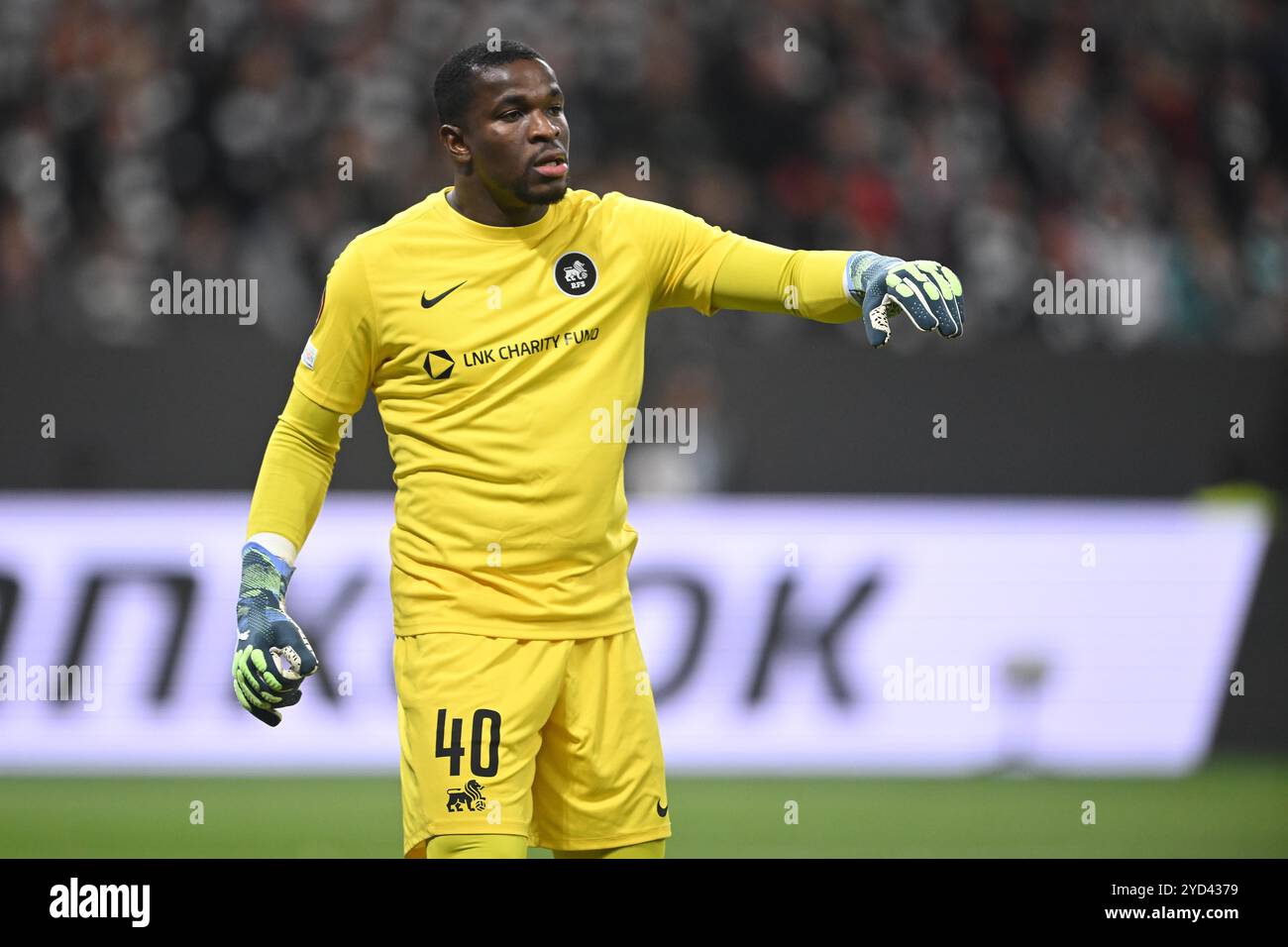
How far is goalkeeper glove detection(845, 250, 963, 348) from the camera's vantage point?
12.1 feet

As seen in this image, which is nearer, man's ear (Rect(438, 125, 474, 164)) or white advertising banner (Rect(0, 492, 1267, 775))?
man's ear (Rect(438, 125, 474, 164))

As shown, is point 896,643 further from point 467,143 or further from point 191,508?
point 467,143

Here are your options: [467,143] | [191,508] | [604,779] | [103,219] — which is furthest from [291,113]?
[604,779]

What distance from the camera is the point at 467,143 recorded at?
13.2 feet

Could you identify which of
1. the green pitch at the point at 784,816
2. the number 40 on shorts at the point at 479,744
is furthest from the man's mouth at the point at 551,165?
the green pitch at the point at 784,816

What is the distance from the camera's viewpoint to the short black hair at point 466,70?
4004 millimetres

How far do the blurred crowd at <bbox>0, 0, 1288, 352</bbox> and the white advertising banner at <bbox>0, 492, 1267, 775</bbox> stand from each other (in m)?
1.09

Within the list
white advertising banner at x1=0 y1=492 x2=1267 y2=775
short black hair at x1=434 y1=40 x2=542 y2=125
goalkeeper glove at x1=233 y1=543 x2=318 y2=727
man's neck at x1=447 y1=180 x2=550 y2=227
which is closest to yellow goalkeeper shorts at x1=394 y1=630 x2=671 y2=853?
goalkeeper glove at x1=233 y1=543 x2=318 y2=727

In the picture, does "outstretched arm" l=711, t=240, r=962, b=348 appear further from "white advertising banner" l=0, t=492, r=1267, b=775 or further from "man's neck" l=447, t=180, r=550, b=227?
"white advertising banner" l=0, t=492, r=1267, b=775

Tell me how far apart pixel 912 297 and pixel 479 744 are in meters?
1.32

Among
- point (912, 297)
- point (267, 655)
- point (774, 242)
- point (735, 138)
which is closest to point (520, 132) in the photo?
point (912, 297)

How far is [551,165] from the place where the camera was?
3.94 meters

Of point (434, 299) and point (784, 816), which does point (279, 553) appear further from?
point (784, 816)

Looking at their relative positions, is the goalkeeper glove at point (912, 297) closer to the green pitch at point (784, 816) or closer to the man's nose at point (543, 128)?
the man's nose at point (543, 128)
